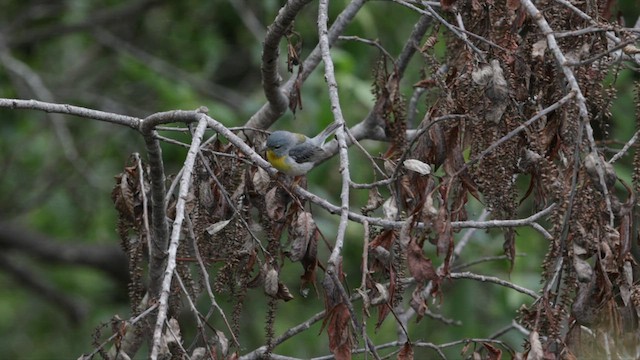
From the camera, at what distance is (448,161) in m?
2.54

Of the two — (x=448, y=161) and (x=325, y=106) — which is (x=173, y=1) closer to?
(x=325, y=106)

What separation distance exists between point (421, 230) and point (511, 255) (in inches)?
24.9

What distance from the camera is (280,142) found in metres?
3.69

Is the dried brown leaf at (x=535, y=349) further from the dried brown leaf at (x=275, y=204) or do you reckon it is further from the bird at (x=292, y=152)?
the bird at (x=292, y=152)

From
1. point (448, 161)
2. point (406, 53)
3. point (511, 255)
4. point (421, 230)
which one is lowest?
point (511, 255)

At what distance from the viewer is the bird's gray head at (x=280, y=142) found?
143 inches

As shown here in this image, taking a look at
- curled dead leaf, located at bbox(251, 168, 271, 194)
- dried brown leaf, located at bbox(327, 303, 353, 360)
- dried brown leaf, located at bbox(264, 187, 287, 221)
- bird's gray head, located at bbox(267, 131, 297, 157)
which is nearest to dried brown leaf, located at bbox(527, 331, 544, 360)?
dried brown leaf, located at bbox(327, 303, 353, 360)

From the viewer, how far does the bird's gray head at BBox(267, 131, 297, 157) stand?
364 centimetres

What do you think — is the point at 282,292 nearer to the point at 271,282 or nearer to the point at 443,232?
the point at 271,282

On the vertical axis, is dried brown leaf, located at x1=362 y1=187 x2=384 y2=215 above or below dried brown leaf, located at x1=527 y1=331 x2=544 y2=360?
above

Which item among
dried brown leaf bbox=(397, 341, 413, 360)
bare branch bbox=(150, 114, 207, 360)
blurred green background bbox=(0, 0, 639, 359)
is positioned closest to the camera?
bare branch bbox=(150, 114, 207, 360)

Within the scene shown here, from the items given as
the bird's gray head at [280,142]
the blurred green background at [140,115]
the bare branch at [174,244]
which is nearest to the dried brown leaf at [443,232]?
the bare branch at [174,244]

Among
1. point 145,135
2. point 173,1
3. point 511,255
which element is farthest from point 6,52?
point 511,255

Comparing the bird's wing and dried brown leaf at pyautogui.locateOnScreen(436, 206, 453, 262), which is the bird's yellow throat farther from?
dried brown leaf at pyautogui.locateOnScreen(436, 206, 453, 262)
